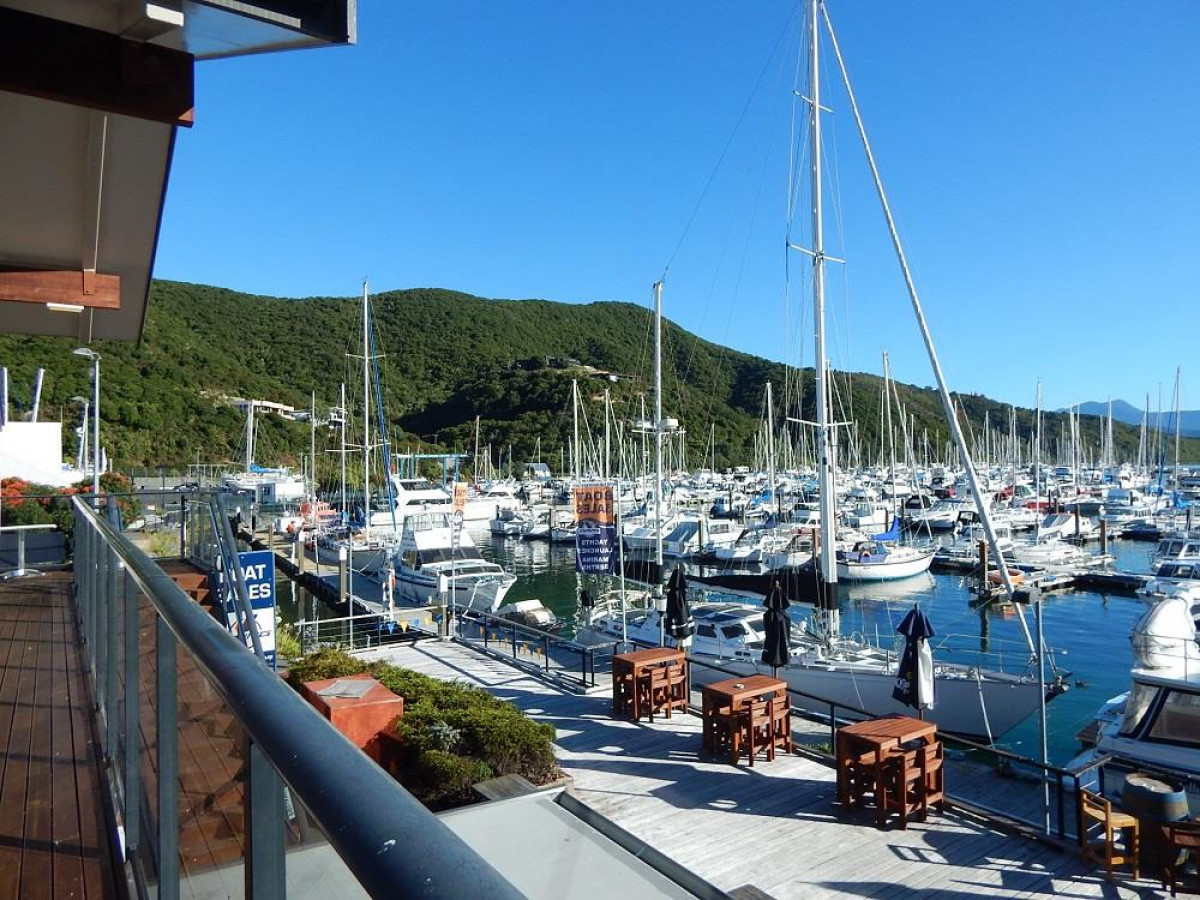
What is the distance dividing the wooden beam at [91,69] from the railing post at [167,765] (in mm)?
2585

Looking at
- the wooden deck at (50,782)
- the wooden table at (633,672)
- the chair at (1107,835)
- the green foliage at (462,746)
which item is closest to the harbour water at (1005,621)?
the wooden table at (633,672)

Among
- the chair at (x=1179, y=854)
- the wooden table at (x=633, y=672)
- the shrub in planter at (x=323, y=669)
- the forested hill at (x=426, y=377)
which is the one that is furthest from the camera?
the forested hill at (x=426, y=377)

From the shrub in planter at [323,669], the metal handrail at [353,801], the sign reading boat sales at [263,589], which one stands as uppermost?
the metal handrail at [353,801]

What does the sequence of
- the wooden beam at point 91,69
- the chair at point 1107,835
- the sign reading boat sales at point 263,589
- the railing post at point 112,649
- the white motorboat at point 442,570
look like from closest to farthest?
1. the wooden beam at point 91,69
2. the railing post at point 112,649
3. the chair at point 1107,835
4. the sign reading boat sales at point 263,589
5. the white motorboat at point 442,570

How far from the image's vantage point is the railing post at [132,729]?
9.85ft

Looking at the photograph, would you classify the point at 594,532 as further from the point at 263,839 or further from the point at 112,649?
the point at 263,839

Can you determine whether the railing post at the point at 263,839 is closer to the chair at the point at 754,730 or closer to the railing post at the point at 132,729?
the railing post at the point at 132,729

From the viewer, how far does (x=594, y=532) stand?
17.6m

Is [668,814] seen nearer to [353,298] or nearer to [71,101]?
[71,101]

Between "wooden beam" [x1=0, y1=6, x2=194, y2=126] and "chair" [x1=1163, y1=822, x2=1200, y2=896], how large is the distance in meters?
10.5

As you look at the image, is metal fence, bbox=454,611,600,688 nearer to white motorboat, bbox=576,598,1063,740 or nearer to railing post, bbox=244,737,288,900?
white motorboat, bbox=576,598,1063,740

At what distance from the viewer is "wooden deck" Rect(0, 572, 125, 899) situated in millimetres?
3219

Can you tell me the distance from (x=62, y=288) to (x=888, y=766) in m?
9.70

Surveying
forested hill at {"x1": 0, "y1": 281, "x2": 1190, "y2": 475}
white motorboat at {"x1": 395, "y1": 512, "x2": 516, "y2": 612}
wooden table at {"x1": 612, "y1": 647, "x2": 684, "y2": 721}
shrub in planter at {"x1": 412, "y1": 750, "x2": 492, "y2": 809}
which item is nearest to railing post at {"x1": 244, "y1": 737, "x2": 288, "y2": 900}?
shrub in planter at {"x1": 412, "y1": 750, "x2": 492, "y2": 809}
